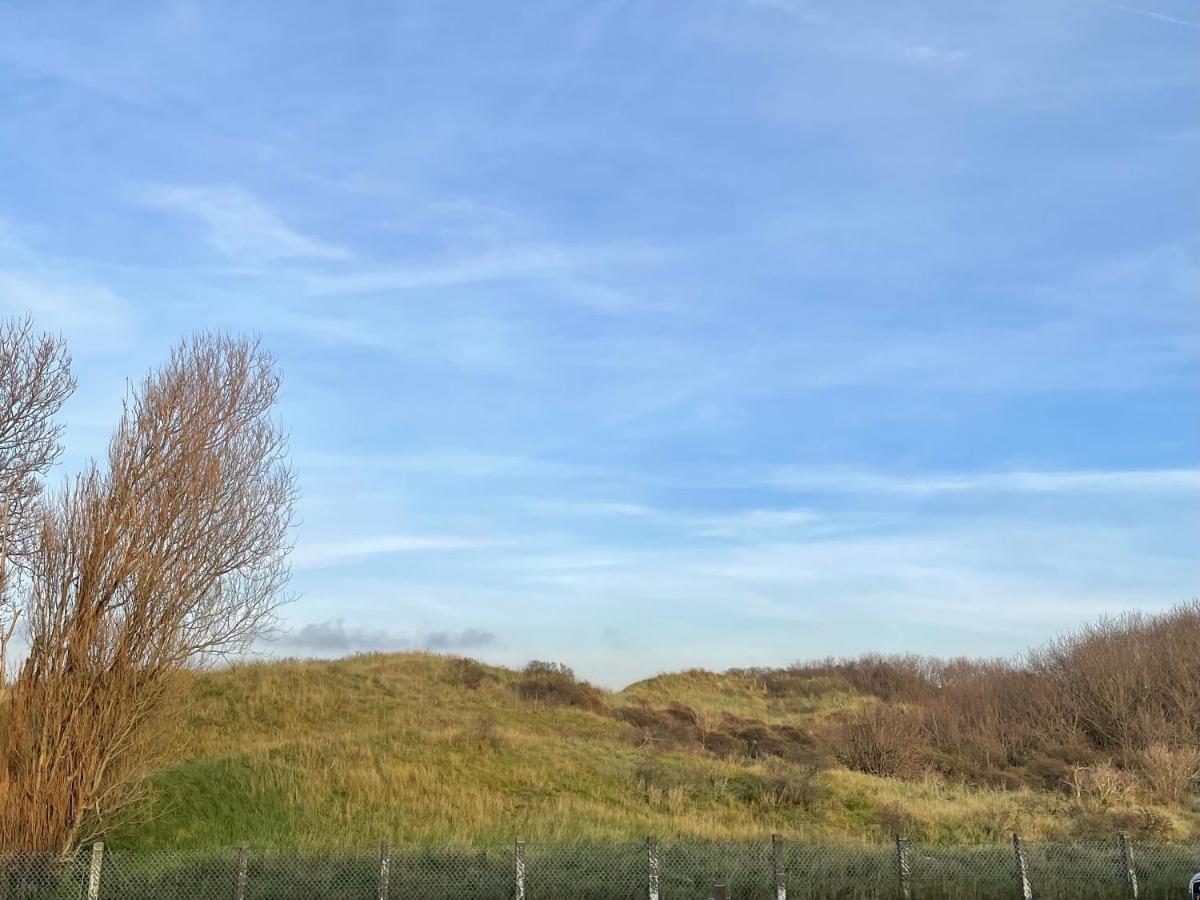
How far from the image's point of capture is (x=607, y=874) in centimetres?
1830

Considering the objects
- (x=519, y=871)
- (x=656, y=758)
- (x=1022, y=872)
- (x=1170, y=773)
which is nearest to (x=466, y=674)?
(x=656, y=758)

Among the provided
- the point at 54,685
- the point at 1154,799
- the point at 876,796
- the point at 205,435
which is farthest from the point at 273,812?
the point at 1154,799

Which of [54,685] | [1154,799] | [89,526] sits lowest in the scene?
[1154,799]

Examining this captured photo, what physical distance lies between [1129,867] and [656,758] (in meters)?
16.7

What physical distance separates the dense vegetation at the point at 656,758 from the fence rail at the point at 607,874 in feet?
9.34

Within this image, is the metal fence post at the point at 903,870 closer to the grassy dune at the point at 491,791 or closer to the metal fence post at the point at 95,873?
the grassy dune at the point at 491,791

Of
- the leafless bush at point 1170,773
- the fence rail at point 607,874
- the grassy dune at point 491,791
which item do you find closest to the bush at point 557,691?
the grassy dune at point 491,791

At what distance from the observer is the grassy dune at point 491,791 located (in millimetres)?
24172

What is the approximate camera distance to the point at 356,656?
54844 millimetres

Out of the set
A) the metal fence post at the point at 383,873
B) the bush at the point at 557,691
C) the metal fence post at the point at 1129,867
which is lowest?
the metal fence post at the point at 1129,867

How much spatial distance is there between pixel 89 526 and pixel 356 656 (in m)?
38.1

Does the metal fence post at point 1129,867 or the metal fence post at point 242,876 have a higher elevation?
the metal fence post at point 242,876

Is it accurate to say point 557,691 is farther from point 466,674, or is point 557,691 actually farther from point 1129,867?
point 1129,867

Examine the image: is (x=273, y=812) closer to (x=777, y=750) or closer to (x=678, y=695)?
(x=777, y=750)
